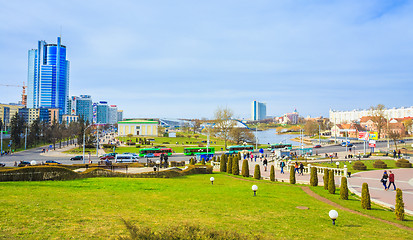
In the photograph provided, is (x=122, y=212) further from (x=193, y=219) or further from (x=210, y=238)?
(x=210, y=238)

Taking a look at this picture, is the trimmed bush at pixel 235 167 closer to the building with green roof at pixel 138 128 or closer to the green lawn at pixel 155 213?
the green lawn at pixel 155 213

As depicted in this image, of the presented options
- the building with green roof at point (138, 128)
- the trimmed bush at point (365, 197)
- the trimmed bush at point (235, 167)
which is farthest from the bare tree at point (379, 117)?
the trimmed bush at point (365, 197)

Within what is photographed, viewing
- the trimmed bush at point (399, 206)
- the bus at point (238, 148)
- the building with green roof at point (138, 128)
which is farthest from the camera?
the building with green roof at point (138, 128)

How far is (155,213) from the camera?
12977mm

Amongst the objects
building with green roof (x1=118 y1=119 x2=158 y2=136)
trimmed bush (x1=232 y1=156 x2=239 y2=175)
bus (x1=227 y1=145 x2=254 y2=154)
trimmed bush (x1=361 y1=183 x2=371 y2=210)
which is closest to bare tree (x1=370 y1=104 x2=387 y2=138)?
bus (x1=227 y1=145 x2=254 y2=154)

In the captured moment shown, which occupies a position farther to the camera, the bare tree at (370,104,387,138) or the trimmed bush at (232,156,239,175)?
the bare tree at (370,104,387,138)

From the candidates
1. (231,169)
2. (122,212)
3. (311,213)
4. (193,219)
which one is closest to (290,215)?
(311,213)

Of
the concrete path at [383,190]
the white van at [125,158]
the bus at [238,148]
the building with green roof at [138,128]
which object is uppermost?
the building with green roof at [138,128]

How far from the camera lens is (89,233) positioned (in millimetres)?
9609

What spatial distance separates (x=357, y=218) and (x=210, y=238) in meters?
10.1

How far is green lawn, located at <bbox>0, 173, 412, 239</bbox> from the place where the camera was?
10188 mm

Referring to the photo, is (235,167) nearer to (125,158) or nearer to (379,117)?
(125,158)

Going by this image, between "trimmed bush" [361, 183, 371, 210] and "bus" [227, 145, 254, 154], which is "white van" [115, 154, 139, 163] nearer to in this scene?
"bus" [227, 145, 254, 154]

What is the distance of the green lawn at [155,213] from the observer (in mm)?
10188
